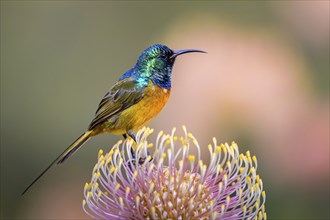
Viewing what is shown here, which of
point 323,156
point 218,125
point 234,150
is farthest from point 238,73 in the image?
point 234,150

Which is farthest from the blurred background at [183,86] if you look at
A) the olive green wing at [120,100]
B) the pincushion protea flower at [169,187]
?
the olive green wing at [120,100]

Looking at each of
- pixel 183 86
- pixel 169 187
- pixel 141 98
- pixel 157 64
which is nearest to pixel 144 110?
pixel 141 98

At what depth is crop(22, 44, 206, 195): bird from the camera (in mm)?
2383

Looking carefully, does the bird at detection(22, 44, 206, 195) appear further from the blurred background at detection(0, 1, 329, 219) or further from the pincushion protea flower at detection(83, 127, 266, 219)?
the blurred background at detection(0, 1, 329, 219)

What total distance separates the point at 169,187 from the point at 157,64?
444mm

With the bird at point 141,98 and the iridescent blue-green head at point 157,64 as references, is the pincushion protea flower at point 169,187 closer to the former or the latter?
the bird at point 141,98

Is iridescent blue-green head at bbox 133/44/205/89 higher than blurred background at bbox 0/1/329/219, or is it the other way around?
iridescent blue-green head at bbox 133/44/205/89

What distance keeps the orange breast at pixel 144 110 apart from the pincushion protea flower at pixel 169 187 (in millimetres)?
58

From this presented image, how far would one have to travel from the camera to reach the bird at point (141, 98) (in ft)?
7.82

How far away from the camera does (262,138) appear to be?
4082 mm

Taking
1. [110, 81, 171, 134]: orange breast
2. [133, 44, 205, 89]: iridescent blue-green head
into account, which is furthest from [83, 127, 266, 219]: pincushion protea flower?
[133, 44, 205, 89]: iridescent blue-green head

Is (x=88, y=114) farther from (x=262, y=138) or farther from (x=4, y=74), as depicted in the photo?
(x=262, y=138)

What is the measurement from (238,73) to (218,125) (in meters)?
0.41

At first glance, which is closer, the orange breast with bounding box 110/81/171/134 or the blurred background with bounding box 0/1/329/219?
the orange breast with bounding box 110/81/171/134
